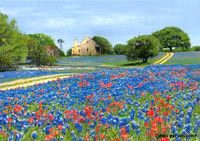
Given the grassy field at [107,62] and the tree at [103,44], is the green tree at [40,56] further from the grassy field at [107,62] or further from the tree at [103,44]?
the tree at [103,44]

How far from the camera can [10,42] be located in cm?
6222

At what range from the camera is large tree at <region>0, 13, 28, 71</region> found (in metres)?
59.6

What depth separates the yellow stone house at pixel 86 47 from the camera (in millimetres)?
121625

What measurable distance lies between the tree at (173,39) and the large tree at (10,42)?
188 ft

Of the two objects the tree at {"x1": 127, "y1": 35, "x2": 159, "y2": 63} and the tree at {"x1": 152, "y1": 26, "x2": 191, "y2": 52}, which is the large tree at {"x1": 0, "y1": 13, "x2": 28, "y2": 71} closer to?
the tree at {"x1": 127, "y1": 35, "x2": 159, "y2": 63}

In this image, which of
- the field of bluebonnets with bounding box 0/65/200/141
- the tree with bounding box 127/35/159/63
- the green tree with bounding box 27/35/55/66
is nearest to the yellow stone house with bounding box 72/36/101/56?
the green tree with bounding box 27/35/55/66

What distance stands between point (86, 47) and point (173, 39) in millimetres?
22895

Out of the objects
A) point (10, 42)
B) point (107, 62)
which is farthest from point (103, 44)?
point (10, 42)

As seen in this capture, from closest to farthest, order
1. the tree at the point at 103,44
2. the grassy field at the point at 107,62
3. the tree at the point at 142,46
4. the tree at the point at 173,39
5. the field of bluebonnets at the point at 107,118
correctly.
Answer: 1. the field of bluebonnets at the point at 107,118
2. the tree at the point at 142,46
3. the grassy field at the point at 107,62
4. the tree at the point at 173,39
5. the tree at the point at 103,44

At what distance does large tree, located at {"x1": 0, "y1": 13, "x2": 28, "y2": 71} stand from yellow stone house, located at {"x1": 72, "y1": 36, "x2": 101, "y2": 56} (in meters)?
57.1

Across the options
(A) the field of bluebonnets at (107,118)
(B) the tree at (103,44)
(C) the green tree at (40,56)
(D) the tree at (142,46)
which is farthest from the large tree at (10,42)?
(B) the tree at (103,44)

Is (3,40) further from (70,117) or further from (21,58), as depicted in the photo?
(70,117)

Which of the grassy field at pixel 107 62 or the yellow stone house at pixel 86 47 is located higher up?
the yellow stone house at pixel 86 47

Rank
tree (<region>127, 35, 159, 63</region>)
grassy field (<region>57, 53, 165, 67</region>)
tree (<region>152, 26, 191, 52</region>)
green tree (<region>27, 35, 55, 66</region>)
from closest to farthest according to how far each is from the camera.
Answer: tree (<region>127, 35, 159, 63</region>) < grassy field (<region>57, 53, 165, 67</region>) < green tree (<region>27, 35, 55, 66</region>) < tree (<region>152, 26, 191, 52</region>)
